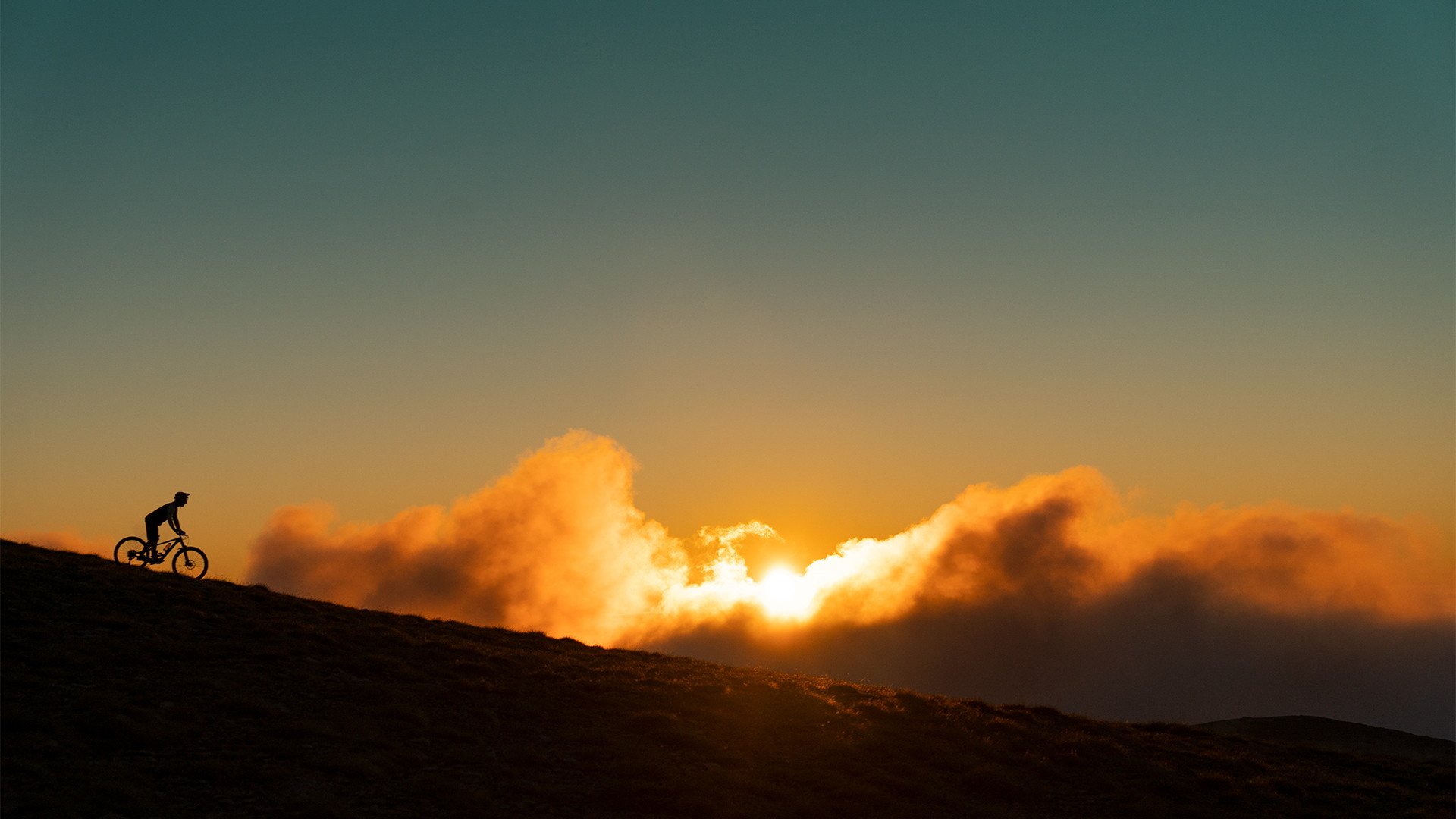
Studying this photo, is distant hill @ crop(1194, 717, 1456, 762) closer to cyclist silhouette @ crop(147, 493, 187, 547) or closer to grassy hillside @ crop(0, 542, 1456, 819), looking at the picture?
grassy hillside @ crop(0, 542, 1456, 819)

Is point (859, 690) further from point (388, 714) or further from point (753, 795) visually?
point (388, 714)

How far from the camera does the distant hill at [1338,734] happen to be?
263ft

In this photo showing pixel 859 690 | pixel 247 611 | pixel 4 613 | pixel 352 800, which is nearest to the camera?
pixel 352 800

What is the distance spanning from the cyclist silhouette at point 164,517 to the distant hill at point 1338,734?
251ft

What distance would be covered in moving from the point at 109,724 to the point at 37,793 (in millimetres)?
3443

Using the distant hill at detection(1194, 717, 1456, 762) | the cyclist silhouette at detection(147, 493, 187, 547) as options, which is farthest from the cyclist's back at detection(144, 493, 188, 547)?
the distant hill at detection(1194, 717, 1456, 762)

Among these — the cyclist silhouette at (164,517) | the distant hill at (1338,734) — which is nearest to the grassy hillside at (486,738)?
the cyclist silhouette at (164,517)

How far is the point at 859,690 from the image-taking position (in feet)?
121

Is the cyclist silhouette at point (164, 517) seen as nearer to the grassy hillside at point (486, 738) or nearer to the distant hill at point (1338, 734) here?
the grassy hillside at point (486, 738)

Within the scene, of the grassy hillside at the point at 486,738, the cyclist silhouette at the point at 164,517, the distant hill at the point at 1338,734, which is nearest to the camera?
the grassy hillside at the point at 486,738

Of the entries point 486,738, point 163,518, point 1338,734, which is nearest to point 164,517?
point 163,518

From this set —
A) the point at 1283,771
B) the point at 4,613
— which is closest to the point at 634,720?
the point at 4,613

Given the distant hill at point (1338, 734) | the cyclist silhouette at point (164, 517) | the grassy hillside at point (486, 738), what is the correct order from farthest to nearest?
the distant hill at point (1338, 734), the cyclist silhouette at point (164, 517), the grassy hillside at point (486, 738)

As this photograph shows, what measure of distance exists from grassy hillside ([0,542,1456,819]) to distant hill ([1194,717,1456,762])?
179 feet
